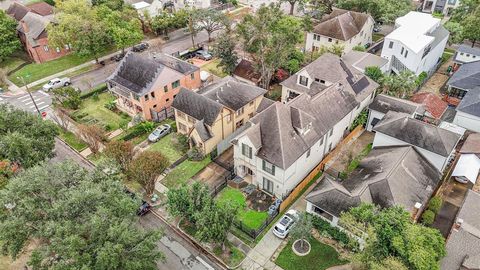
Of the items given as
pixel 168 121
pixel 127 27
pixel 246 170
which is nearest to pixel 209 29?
pixel 127 27

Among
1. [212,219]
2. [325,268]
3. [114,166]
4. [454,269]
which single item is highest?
[114,166]

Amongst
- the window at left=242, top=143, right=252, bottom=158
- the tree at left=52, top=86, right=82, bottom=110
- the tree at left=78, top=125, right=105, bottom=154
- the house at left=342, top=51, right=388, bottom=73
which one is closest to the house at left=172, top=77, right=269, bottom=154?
the window at left=242, top=143, right=252, bottom=158

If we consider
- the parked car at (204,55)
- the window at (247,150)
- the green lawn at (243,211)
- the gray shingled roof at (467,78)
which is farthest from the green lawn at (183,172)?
the gray shingled roof at (467,78)

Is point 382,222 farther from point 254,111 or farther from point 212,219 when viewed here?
point 254,111

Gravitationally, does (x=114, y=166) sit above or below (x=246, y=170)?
above

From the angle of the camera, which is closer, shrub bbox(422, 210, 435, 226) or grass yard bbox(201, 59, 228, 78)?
shrub bbox(422, 210, 435, 226)

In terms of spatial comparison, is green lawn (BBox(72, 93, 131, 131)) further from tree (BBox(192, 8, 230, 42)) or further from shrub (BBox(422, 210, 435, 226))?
shrub (BBox(422, 210, 435, 226))

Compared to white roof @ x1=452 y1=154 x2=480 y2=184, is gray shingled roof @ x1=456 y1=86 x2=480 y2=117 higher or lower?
higher

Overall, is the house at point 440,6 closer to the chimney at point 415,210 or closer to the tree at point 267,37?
the tree at point 267,37

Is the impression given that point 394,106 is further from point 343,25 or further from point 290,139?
point 343,25
